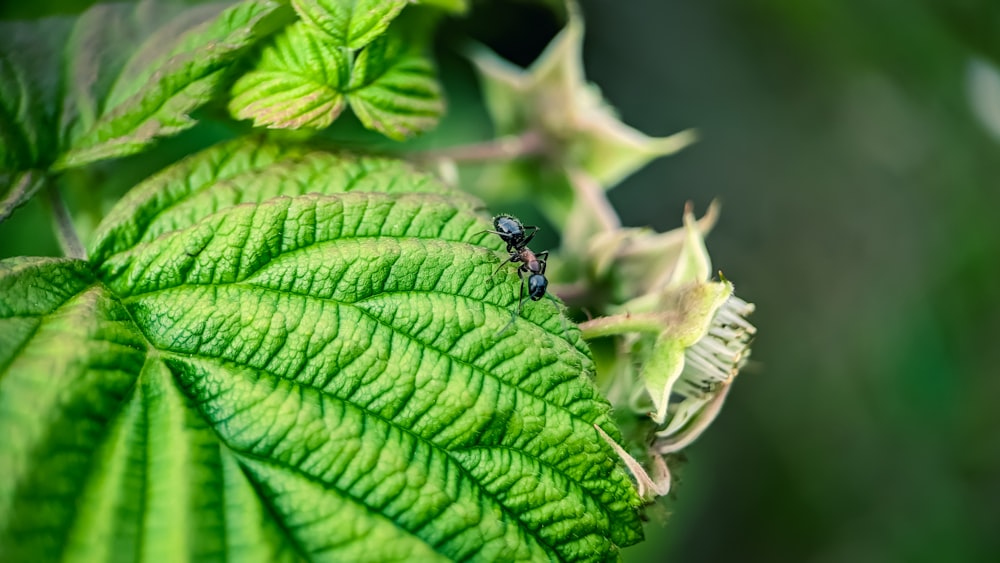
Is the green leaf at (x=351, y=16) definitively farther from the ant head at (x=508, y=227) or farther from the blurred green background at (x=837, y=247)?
the blurred green background at (x=837, y=247)

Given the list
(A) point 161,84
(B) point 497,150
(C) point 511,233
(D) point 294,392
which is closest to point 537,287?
(C) point 511,233

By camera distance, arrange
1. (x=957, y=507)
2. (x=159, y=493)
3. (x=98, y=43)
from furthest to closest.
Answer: (x=957, y=507) → (x=98, y=43) → (x=159, y=493)

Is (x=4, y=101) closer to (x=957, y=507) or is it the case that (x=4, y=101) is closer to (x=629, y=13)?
(x=629, y=13)

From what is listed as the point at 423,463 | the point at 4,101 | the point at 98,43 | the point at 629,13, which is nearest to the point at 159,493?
the point at 423,463

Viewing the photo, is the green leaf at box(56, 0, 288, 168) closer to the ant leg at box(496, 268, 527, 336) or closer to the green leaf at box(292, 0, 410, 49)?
the green leaf at box(292, 0, 410, 49)

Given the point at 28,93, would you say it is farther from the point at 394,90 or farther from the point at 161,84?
the point at 394,90

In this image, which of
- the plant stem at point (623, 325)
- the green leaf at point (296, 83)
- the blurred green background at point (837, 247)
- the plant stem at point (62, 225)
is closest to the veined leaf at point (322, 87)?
the green leaf at point (296, 83)
